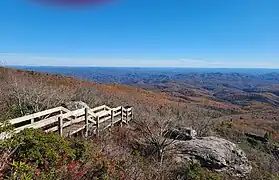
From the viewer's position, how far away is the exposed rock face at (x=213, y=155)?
507 inches

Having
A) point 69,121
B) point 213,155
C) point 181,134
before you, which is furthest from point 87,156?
point 181,134

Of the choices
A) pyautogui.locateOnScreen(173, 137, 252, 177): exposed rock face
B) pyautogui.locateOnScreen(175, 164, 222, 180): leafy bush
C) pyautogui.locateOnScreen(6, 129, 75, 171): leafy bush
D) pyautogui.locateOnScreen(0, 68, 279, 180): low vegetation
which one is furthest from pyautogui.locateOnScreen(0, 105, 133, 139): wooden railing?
pyautogui.locateOnScreen(175, 164, 222, 180): leafy bush

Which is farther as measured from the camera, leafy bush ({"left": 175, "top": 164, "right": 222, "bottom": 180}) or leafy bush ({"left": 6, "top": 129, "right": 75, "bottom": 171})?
leafy bush ({"left": 175, "top": 164, "right": 222, "bottom": 180})

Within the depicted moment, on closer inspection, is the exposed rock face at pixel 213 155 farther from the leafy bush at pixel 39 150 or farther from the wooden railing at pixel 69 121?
the leafy bush at pixel 39 150

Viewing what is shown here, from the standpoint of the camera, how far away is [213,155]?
43.3 ft

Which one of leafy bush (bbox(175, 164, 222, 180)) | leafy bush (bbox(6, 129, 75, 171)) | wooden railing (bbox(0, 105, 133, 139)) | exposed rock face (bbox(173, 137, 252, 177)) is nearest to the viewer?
leafy bush (bbox(6, 129, 75, 171))

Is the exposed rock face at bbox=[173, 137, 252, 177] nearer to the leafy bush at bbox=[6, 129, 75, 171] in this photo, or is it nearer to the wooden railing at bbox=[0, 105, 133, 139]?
the wooden railing at bbox=[0, 105, 133, 139]

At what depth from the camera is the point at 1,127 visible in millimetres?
5320

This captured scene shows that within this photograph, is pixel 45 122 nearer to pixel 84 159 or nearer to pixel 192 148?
pixel 84 159

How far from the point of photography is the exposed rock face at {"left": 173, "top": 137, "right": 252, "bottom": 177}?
12883 millimetres

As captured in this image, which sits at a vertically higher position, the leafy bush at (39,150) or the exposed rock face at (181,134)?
the leafy bush at (39,150)

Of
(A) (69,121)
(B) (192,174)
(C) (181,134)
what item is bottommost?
(C) (181,134)

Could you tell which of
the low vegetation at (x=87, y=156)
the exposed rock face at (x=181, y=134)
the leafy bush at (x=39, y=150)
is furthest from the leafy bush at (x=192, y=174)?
the exposed rock face at (x=181, y=134)

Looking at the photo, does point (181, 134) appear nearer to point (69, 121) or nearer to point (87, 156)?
point (69, 121)
